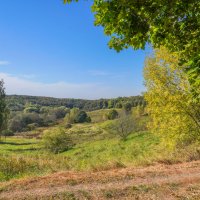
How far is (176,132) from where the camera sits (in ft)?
56.3

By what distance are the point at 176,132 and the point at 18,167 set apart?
8.90 m

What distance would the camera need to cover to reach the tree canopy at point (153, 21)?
5879 millimetres

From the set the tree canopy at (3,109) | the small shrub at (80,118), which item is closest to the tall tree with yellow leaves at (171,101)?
the tree canopy at (3,109)

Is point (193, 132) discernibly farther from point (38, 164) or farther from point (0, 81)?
point (0, 81)

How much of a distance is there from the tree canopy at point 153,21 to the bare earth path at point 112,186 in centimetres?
471

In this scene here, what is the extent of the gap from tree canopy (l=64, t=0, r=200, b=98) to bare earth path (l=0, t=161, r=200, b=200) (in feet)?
15.5

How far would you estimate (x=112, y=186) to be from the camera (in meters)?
10.4

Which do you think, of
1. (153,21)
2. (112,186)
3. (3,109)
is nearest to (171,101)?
(112,186)

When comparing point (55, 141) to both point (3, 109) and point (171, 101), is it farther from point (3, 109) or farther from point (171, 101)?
point (171, 101)

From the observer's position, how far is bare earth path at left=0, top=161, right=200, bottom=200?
30.8ft

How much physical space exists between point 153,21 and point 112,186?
633 centimetres

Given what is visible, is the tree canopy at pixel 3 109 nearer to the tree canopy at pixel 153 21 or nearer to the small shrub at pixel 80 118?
the tree canopy at pixel 153 21

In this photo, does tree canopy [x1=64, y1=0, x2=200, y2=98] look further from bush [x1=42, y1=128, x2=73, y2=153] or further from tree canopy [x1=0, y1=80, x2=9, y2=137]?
bush [x1=42, y1=128, x2=73, y2=153]

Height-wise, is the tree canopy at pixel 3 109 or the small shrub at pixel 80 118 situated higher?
the tree canopy at pixel 3 109
